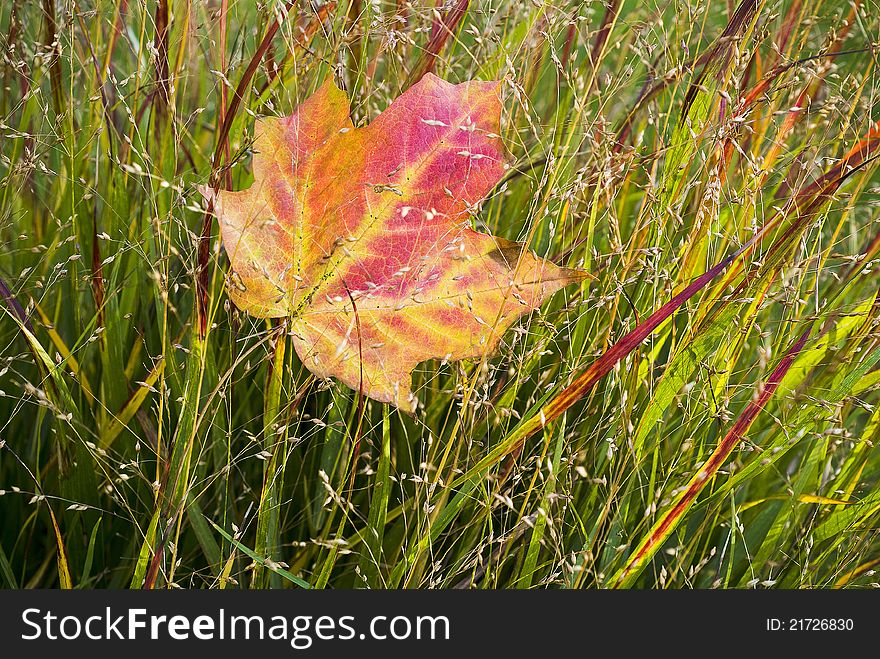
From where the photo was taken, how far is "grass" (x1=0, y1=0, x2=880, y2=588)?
2.24 feet

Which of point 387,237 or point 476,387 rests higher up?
point 387,237

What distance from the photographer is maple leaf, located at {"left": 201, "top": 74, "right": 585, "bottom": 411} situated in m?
0.67

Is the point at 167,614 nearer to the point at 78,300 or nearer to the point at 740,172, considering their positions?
the point at 78,300

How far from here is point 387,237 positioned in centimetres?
69

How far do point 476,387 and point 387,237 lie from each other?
0.17m

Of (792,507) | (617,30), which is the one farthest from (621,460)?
(617,30)

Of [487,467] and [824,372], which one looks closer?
[487,467]

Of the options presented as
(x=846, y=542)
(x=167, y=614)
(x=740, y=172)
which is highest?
(x=740, y=172)

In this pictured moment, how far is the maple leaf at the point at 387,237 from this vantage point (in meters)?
0.67

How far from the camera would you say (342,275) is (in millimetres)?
694

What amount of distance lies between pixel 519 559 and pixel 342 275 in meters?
0.34

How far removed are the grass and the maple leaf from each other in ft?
0.12

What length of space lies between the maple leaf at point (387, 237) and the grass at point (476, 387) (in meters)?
0.04

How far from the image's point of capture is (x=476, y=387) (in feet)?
2.28
